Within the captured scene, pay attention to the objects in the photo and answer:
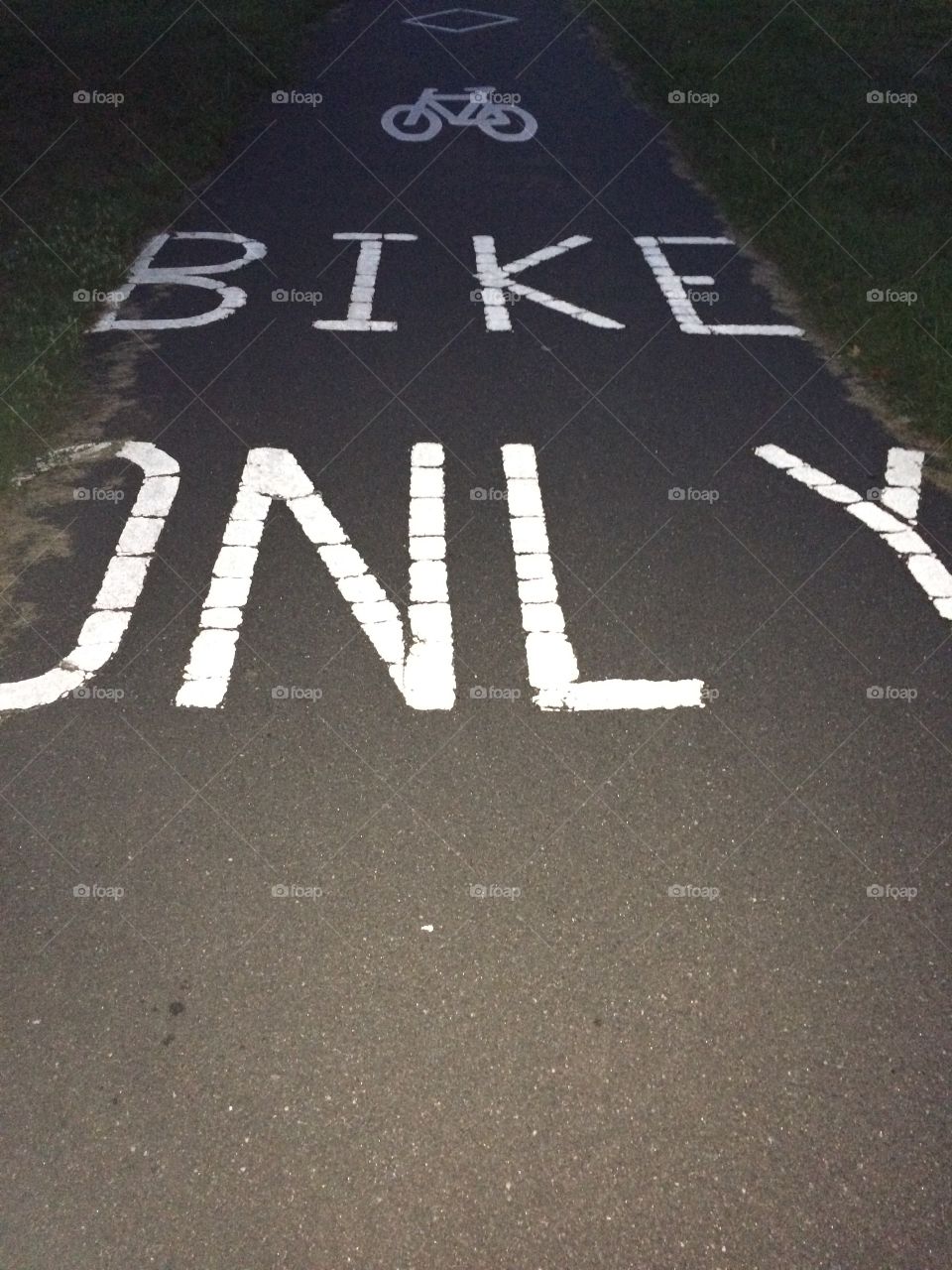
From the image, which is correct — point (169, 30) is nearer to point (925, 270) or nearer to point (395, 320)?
point (395, 320)

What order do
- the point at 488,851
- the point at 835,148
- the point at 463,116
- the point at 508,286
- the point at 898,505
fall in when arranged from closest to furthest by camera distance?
the point at 488,851
the point at 898,505
the point at 508,286
the point at 835,148
the point at 463,116

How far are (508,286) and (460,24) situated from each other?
49.1ft

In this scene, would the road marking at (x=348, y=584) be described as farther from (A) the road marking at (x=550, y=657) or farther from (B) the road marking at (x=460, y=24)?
(B) the road marking at (x=460, y=24)

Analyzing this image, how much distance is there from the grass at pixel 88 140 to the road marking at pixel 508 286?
318 cm

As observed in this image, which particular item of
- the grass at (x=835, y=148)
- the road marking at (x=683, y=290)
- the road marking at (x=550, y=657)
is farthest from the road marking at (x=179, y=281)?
the grass at (x=835, y=148)

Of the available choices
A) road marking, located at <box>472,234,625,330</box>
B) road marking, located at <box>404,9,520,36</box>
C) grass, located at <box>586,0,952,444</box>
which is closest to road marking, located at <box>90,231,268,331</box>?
road marking, located at <box>472,234,625,330</box>

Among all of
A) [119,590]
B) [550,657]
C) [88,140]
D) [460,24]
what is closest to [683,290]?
[550,657]

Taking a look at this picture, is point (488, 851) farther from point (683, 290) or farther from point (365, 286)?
point (683, 290)

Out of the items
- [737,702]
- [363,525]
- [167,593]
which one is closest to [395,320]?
[363,525]

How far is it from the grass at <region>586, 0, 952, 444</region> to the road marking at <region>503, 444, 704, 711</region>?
3.14 metres

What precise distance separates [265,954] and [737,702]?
2343 mm

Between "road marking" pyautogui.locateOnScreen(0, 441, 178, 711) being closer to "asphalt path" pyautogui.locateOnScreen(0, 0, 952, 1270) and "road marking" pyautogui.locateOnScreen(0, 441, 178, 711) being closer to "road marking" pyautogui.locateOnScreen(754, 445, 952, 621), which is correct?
"asphalt path" pyautogui.locateOnScreen(0, 0, 952, 1270)

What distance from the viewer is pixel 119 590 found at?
546 cm

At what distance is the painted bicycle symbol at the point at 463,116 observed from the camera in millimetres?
14594
